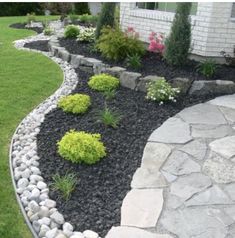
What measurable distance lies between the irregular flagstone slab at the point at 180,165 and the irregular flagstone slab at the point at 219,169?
104 mm

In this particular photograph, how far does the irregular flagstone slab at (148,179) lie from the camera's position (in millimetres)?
3336

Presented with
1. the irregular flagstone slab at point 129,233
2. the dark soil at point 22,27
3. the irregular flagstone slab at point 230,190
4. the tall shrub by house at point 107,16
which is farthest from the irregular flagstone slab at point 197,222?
the dark soil at point 22,27

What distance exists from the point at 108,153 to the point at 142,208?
928mm

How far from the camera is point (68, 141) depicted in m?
3.70

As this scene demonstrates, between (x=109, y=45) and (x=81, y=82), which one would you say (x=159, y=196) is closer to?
(x=81, y=82)

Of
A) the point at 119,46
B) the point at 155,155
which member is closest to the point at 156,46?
the point at 119,46

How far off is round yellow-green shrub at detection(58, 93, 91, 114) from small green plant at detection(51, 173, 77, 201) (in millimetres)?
1410

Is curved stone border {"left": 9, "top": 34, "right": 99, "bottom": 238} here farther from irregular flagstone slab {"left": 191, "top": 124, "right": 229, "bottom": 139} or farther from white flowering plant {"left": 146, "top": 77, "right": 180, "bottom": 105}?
irregular flagstone slab {"left": 191, "top": 124, "right": 229, "bottom": 139}

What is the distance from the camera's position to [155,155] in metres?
→ 3.79

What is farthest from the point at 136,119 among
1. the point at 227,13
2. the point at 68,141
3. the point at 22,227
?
the point at 227,13

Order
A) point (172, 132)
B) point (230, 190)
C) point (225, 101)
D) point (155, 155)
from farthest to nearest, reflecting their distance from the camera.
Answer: point (225, 101), point (172, 132), point (155, 155), point (230, 190)

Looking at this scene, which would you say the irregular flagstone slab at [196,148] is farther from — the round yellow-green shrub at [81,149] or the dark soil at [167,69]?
the dark soil at [167,69]

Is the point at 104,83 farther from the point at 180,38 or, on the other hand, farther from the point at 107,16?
the point at 107,16

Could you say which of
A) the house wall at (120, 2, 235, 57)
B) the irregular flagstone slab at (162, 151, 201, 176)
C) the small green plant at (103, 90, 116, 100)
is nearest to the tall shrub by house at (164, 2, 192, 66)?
the house wall at (120, 2, 235, 57)
